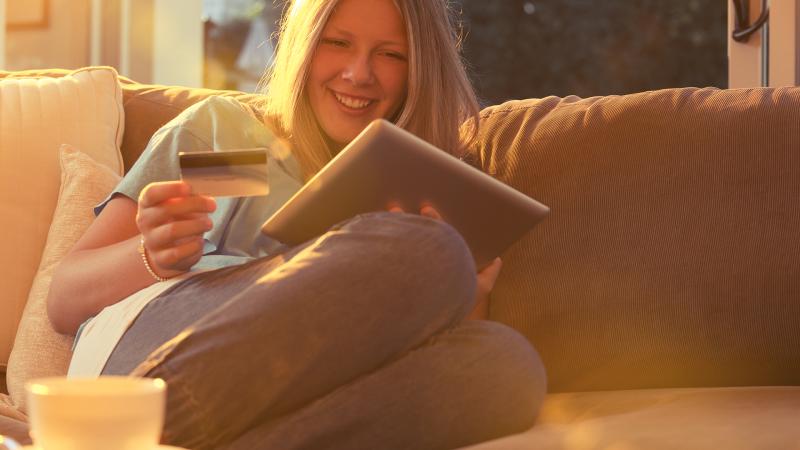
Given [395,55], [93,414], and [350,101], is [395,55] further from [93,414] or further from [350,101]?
[93,414]

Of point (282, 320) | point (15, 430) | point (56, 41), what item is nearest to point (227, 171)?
point (282, 320)

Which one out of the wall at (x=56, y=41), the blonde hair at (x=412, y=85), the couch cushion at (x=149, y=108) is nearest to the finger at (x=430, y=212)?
the blonde hair at (x=412, y=85)

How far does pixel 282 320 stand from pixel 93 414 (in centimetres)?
46

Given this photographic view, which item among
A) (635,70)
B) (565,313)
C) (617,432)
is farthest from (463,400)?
(635,70)

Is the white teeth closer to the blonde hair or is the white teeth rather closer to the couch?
the blonde hair

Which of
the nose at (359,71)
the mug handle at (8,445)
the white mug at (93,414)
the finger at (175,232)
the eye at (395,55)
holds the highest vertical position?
the eye at (395,55)

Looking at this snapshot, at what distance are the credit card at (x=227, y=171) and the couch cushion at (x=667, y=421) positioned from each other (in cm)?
39

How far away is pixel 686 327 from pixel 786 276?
157 millimetres

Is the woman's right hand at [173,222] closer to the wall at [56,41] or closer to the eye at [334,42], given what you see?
the eye at [334,42]

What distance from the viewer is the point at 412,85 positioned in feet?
6.00

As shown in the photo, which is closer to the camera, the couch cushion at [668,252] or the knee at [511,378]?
the knee at [511,378]

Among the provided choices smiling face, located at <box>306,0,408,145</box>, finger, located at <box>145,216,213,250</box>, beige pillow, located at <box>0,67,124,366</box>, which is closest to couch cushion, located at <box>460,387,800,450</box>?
finger, located at <box>145,216,213,250</box>

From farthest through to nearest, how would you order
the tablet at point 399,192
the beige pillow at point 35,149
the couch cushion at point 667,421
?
the beige pillow at point 35,149 → the tablet at point 399,192 → the couch cushion at point 667,421

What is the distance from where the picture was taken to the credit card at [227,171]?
1260mm
